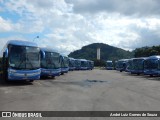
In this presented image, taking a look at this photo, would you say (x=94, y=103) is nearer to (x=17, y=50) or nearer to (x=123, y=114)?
(x=123, y=114)

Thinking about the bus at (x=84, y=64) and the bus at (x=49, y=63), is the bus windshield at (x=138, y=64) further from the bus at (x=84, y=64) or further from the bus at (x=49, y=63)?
the bus at (x=84, y=64)

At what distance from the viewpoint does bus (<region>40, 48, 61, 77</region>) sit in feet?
101

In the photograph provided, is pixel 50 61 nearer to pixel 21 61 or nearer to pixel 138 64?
pixel 21 61

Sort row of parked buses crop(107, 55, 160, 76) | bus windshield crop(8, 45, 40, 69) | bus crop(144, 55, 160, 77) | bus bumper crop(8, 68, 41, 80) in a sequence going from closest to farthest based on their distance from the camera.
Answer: bus bumper crop(8, 68, 41, 80) → bus windshield crop(8, 45, 40, 69) → bus crop(144, 55, 160, 77) → row of parked buses crop(107, 55, 160, 76)

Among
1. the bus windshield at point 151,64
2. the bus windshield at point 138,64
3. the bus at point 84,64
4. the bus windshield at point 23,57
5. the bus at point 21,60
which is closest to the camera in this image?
the bus at point 21,60

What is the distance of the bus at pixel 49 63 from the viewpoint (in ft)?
101

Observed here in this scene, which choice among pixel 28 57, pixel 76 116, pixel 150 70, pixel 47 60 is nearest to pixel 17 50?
pixel 28 57

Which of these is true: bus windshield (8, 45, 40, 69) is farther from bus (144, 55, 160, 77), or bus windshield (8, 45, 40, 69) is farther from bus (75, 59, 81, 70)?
bus (75, 59, 81, 70)

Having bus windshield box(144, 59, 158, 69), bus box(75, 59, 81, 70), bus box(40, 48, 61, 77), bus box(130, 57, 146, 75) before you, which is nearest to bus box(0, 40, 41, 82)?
bus box(40, 48, 61, 77)

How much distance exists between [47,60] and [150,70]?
20.2 meters

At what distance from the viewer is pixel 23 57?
2356 cm

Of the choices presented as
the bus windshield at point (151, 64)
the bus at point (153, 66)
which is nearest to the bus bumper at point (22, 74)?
the bus at point (153, 66)

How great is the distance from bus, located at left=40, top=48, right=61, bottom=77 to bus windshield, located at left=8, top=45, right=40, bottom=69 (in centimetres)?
582

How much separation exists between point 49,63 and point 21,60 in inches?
304
